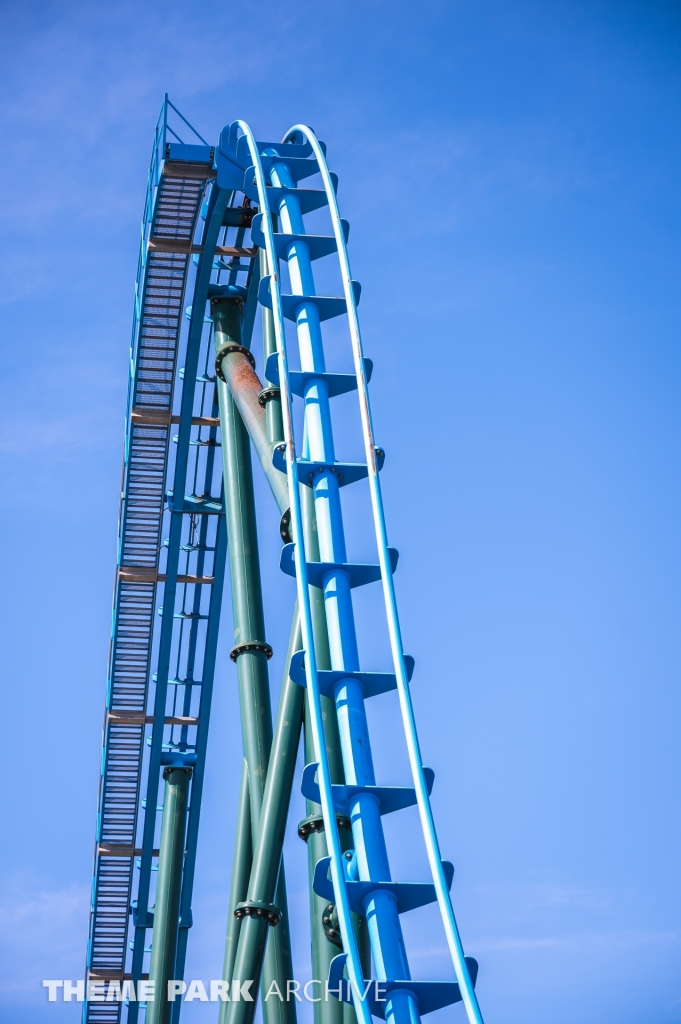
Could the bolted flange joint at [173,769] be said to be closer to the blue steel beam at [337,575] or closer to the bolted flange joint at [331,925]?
the blue steel beam at [337,575]

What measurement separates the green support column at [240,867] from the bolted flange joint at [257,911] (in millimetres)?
1384

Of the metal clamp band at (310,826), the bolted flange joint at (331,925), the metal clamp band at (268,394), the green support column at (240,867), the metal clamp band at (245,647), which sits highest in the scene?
the metal clamp band at (268,394)

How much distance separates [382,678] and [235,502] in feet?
11.4

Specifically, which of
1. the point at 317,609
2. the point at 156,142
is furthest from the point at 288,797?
the point at 156,142

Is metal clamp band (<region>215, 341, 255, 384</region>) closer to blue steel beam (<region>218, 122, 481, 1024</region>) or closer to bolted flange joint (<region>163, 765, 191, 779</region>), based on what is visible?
blue steel beam (<region>218, 122, 481, 1024</region>)

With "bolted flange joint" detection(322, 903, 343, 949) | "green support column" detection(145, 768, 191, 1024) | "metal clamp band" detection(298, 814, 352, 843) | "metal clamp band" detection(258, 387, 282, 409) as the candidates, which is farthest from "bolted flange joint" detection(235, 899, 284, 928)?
"green support column" detection(145, 768, 191, 1024)

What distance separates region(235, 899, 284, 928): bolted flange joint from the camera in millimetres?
7676

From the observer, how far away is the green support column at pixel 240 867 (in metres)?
9.16

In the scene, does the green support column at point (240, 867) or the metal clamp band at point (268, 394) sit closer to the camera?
the green support column at point (240, 867)

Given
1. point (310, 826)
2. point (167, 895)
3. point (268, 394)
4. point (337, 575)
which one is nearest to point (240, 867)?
point (310, 826)

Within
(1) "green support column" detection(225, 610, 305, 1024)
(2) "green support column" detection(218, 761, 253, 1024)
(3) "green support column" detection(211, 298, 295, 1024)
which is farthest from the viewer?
(2) "green support column" detection(218, 761, 253, 1024)

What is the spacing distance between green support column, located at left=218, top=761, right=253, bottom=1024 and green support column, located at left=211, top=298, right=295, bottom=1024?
0.39m

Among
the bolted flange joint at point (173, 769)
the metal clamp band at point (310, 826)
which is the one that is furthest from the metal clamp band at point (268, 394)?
the bolted flange joint at point (173, 769)

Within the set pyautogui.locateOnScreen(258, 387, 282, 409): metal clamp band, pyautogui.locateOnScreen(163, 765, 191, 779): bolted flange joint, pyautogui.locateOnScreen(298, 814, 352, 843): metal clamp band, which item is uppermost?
pyautogui.locateOnScreen(258, 387, 282, 409): metal clamp band
